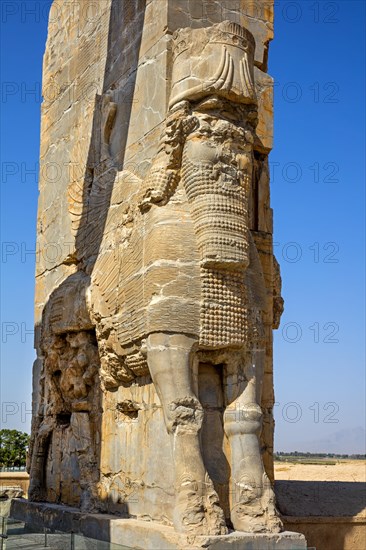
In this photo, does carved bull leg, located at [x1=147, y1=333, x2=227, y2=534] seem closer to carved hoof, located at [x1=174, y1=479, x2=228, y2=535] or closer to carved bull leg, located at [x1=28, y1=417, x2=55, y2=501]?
carved hoof, located at [x1=174, y1=479, x2=228, y2=535]

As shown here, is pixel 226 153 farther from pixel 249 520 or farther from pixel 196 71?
pixel 249 520

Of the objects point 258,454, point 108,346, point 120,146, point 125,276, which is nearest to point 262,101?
point 120,146

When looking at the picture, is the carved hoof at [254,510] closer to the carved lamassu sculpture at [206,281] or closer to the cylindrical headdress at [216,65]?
the carved lamassu sculpture at [206,281]

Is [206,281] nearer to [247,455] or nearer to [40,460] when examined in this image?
[247,455]

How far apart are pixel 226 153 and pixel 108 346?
179 centimetres

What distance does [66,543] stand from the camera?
17.9 ft

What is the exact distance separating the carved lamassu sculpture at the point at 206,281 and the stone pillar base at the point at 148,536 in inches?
5.0

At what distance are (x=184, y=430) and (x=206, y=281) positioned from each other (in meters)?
1.01

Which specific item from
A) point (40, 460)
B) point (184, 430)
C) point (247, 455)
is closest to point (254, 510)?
point (247, 455)

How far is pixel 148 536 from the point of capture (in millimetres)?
5309

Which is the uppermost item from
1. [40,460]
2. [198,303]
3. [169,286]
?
[169,286]

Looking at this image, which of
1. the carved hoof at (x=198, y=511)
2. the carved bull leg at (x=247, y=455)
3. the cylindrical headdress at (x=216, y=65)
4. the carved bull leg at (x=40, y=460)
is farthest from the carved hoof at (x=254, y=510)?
the carved bull leg at (x=40, y=460)

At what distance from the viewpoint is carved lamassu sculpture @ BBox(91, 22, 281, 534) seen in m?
5.37

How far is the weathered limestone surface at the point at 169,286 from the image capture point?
5.45 meters
